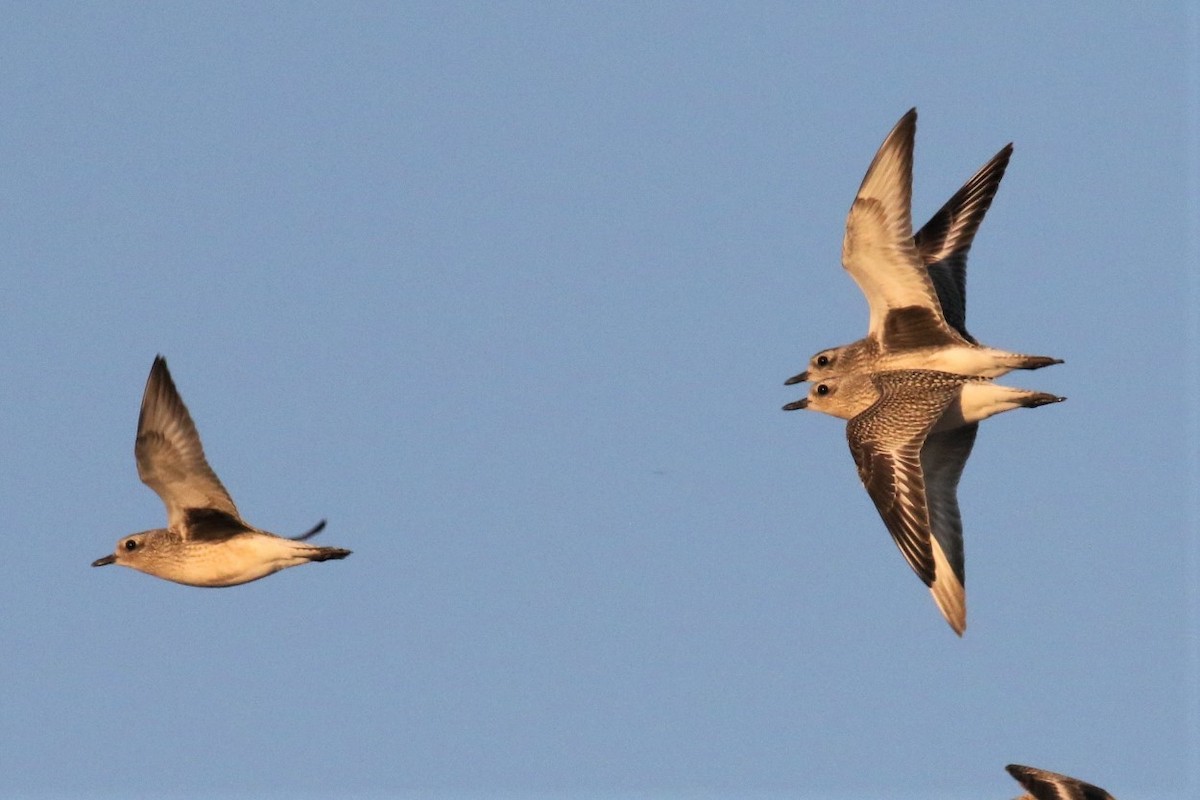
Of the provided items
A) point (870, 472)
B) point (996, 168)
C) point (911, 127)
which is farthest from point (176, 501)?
point (996, 168)

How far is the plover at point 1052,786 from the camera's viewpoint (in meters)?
16.6

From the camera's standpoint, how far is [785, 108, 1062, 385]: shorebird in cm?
1919

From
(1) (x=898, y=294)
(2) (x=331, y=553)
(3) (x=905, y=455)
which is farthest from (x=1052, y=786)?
(2) (x=331, y=553)

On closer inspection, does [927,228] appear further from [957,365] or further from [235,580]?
[235,580]

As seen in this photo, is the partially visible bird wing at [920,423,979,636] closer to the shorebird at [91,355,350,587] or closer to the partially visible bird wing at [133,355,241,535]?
the shorebird at [91,355,350,587]

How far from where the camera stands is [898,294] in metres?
19.8

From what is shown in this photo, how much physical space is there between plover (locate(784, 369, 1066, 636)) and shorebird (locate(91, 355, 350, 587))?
16.6 feet

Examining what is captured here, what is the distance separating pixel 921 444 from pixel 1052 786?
3.00 m

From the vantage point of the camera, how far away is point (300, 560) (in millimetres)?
18000

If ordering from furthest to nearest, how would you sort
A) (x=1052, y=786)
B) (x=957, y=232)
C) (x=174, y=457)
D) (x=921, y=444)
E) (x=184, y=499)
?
1. (x=957, y=232)
2. (x=184, y=499)
3. (x=174, y=457)
4. (x=921, y=444)
5. (x=1052, y=786)

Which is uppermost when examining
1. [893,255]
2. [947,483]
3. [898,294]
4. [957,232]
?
[957,232]

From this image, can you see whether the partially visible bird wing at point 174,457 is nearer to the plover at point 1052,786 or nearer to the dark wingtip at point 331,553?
the dark wingtip at point 331,553

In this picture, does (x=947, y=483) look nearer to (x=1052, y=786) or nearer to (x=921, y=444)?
(x=921, y=444)

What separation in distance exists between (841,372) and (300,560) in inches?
225
